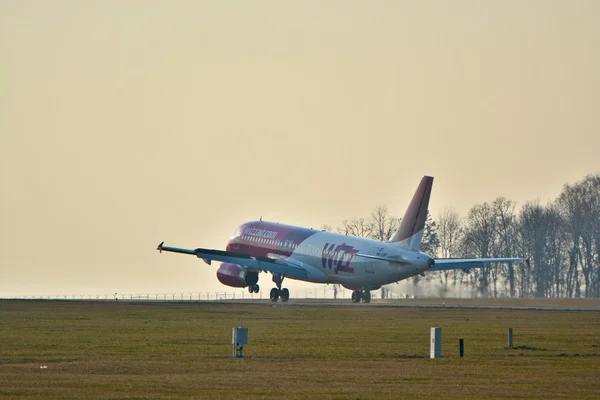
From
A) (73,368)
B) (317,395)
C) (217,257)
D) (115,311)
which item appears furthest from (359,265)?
(317,395)

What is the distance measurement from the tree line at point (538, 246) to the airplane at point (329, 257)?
106 feet

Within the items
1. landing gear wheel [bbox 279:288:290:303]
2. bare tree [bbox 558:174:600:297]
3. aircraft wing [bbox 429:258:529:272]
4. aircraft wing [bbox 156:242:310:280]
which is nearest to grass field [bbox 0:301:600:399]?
aircraft wing [bbox 429:258:529:272]

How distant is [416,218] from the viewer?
321 ft

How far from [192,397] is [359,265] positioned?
6375cm

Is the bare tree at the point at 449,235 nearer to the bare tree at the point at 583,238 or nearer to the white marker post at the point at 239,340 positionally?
the bare tree at the point at 583,238

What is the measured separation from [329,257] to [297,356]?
170ft

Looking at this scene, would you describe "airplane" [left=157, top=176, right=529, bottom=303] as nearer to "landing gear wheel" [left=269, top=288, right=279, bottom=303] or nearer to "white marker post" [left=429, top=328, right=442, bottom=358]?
"landing gear wheel" [left=269, top=288, right=279, bottom=303]

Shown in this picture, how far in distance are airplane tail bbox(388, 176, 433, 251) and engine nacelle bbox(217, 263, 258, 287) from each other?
1554 cm

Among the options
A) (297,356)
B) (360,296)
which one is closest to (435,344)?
(297,356)

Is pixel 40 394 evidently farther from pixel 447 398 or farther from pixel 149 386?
pixel 447 398

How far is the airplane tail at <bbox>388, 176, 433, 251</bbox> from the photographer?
321ft

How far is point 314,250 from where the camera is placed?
104 metres

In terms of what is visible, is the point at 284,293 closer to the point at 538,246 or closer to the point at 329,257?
the point at 329,257

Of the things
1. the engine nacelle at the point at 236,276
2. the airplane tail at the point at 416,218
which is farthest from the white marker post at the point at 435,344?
the engine nacelle at the point at 236,276
